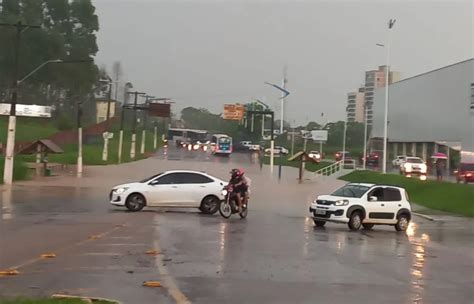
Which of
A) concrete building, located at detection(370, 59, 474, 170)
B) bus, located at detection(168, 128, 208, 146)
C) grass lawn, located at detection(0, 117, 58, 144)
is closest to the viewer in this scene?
concrete building, located at detection(370, 59, 474, 170)

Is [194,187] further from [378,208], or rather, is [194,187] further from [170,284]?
[170,284]

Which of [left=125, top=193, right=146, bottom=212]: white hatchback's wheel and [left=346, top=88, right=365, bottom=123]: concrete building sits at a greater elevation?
[left=346, top=88, right=365, bottom=123]: concrete building

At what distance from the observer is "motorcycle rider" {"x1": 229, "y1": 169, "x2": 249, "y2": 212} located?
26.0 m

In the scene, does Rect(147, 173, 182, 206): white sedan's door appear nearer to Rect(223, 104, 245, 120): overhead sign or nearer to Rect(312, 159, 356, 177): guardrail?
Rect(312, 159, 356, 177): guardrail

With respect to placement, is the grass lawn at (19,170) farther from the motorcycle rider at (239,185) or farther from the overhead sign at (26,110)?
the overhead sign at (26,110)

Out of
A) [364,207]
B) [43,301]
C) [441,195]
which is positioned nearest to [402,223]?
[364,207]

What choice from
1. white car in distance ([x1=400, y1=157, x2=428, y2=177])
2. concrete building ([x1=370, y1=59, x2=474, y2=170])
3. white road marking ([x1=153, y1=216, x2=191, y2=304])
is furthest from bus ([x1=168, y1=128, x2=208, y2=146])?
white road marking ([x1=153, y1=216, x2=191, y2=304])

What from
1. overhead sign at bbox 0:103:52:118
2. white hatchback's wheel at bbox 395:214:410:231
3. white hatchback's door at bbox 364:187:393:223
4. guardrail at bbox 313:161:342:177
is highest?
overhead sign at bbox 0:103:52:118

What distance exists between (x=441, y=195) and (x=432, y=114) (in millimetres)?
49457

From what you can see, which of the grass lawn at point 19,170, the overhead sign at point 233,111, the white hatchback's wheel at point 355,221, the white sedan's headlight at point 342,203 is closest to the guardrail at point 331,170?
the overhead sign at point 233,111

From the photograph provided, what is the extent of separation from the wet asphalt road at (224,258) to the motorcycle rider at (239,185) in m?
0.79

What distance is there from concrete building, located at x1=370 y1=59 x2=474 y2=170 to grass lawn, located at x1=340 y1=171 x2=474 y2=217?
86.1 feet

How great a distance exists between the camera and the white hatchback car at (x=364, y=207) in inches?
990

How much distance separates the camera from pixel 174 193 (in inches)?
1095
